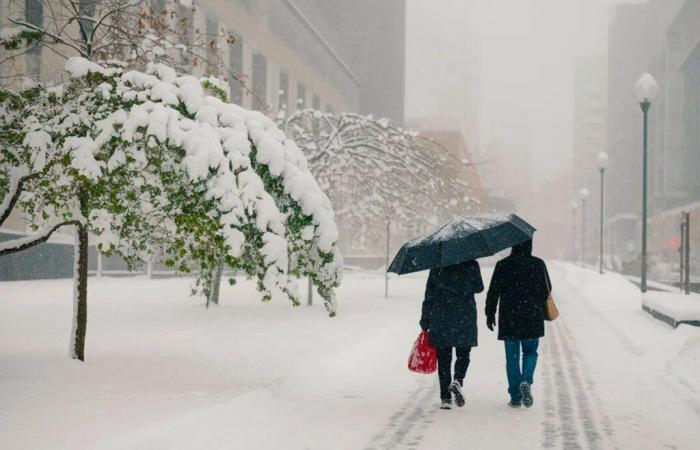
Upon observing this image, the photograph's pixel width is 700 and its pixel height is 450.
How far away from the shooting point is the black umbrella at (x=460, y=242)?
8945 mm

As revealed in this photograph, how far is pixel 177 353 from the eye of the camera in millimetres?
13469

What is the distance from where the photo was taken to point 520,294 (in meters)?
9.36

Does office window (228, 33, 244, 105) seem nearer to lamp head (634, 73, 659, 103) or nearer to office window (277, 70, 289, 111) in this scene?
office window (277, 70, 289, 111)

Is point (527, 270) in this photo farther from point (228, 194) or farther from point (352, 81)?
point (352, 81)

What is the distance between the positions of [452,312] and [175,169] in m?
3.55

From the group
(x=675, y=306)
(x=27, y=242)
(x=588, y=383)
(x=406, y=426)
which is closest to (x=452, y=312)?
(x=406, y=426)

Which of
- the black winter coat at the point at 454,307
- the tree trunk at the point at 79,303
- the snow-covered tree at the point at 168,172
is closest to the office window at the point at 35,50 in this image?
the tree trunk at the point at 79,303

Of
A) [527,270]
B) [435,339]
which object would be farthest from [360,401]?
[527,270]

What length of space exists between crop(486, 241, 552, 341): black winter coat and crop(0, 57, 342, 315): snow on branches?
214 centimetres

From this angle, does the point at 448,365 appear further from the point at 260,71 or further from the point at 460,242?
the point at 260,71

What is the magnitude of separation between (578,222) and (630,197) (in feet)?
143

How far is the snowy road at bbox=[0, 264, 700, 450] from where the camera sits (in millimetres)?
7762

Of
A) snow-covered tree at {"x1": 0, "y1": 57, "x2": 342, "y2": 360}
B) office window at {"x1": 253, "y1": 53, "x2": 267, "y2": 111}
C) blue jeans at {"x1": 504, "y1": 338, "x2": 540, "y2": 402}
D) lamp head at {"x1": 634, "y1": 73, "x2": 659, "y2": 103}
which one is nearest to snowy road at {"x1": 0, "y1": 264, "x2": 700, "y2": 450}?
blue jeans at {"x1": 504, "y1": 338, "x2": 540, "y2": 402}

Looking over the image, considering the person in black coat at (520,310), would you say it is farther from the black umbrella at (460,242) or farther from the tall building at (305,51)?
the tall building at (305,51)
